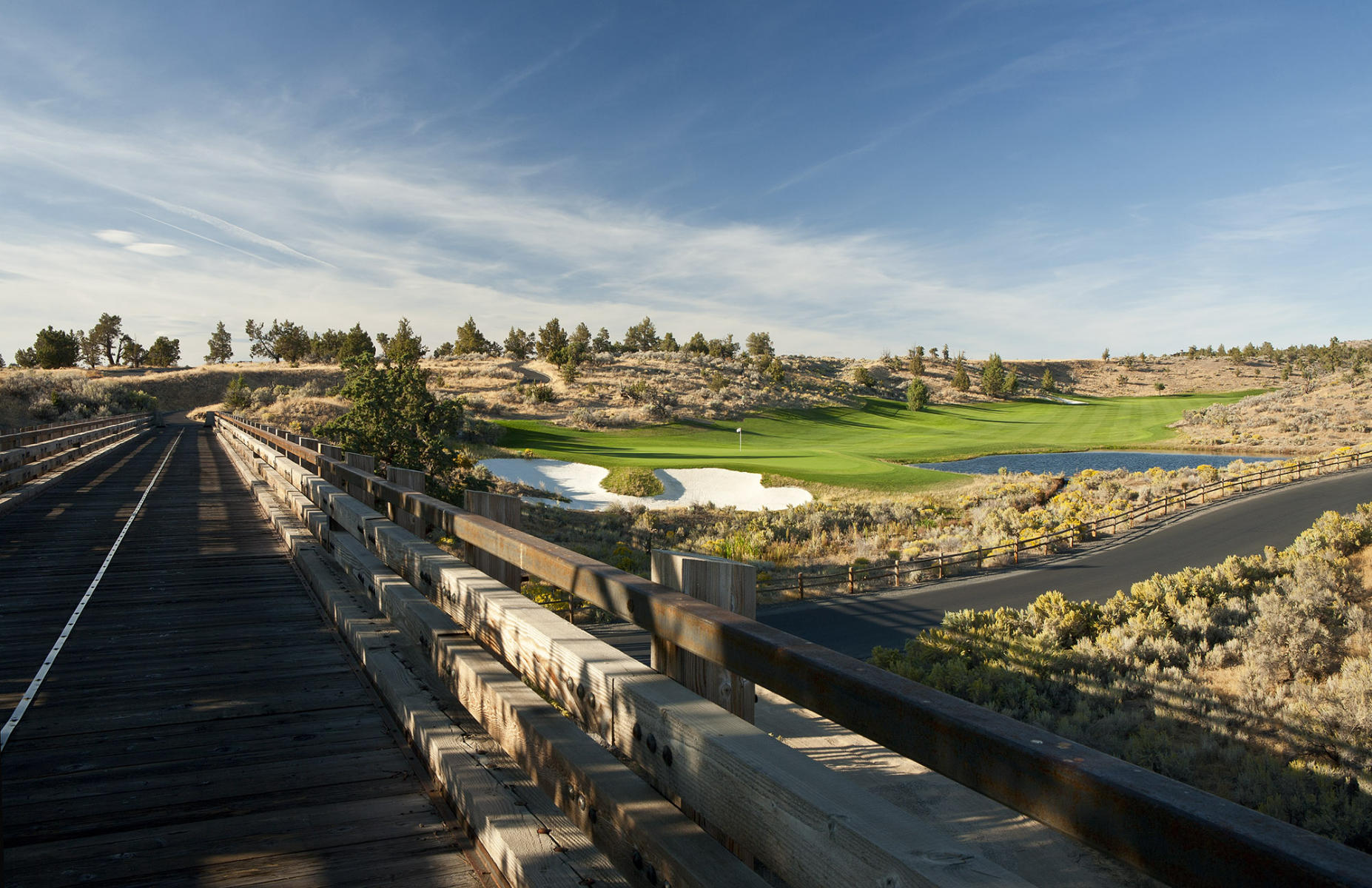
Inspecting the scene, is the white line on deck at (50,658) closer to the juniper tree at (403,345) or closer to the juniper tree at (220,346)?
the juniper tree at (403,345)

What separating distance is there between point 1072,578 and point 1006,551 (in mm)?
3072

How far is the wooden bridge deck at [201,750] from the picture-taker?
9.13ft

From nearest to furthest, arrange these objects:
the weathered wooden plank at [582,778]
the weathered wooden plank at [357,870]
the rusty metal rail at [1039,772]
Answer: the rusty metal rail at [1039,772]
the weathered wooden plank at [582,778]
the weathered wooden plank at [357,870]

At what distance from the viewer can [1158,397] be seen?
107938mm

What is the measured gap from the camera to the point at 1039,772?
4.12 ft

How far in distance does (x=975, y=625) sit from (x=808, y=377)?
9552 centimetres

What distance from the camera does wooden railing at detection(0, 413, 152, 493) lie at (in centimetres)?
1467

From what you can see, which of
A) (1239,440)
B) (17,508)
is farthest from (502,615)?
(1239,440)

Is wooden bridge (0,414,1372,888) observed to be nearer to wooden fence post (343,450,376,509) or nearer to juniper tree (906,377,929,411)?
wooden fence post (343,450,376,509)

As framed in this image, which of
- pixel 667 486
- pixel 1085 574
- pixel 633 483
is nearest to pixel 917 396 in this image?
pixel 667 486

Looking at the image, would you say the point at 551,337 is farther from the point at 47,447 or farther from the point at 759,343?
the point at 47,447

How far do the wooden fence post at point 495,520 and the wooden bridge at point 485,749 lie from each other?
0.6 inches

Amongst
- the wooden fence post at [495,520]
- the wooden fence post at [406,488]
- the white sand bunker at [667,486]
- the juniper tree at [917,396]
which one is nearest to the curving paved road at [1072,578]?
the wooden fence post at [406,488]

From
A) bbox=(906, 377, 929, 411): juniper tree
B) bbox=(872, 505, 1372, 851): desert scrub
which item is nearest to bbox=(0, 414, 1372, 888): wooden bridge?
bbox=(872, 505, 1372, 851): desert scrub
